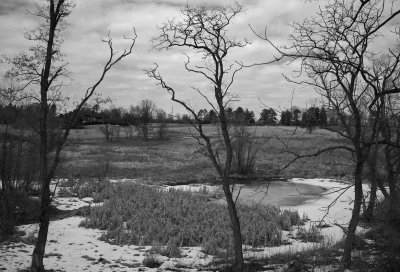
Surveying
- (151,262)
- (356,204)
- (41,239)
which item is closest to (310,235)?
(356,204)

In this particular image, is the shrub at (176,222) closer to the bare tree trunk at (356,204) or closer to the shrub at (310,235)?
the shrub at (310,235)

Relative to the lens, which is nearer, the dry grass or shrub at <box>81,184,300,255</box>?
shrub at <box>81,184,300,255</box>

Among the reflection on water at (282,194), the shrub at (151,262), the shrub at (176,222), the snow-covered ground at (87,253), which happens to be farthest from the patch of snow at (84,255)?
the reflection on water at (282,194)

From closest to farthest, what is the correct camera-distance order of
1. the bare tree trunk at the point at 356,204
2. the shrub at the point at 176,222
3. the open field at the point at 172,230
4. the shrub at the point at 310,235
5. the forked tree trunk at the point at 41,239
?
the bare tree trunk at the point at 356,204 → the forked tree trunk at the point at 41,239 → the open field at the point at 172,230 → the shrub at the point at 176,222 → the shrub at the point at 310,235

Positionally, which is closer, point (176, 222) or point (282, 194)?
point (176, 222)

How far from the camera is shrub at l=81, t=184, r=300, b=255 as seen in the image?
13828 millimetres

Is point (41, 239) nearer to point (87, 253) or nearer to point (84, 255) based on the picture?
point (84, 255)

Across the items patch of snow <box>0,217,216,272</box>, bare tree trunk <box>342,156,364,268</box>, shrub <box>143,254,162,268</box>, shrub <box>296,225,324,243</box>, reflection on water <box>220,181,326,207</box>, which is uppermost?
bare tree trunk <box>342,156,364,268</box>

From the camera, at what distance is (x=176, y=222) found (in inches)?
626

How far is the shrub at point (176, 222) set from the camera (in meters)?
13.8

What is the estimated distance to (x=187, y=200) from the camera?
19.0m

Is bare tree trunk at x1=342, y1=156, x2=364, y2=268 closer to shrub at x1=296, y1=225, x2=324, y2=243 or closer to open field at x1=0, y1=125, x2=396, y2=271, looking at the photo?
open field at x1=0, y1=125, x2=396, y2=271

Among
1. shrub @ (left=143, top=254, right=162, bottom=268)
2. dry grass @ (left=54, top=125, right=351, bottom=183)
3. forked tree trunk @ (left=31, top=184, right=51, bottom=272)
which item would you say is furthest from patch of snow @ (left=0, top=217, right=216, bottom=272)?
dry grass @ (left=54, top=125, right=351, bottom=183)

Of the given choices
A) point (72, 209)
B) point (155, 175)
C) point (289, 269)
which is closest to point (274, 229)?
point (289, 269)
